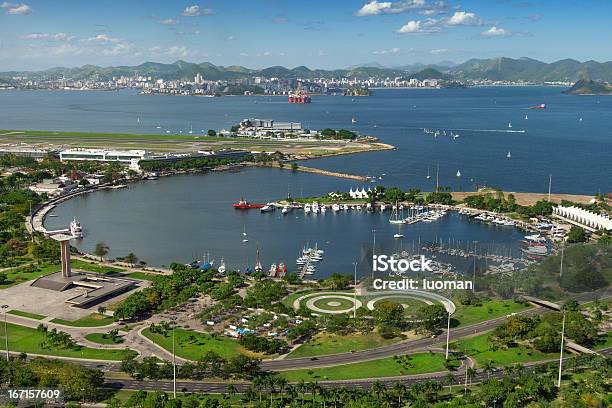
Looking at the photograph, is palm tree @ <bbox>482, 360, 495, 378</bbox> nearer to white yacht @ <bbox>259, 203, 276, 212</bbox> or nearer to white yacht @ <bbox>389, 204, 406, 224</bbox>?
white yacht @ <bbox>389, 204, 406, 224</bbox>

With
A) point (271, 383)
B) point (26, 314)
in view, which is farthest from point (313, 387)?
point (26, 314)

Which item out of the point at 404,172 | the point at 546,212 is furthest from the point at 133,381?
the point at 404,172

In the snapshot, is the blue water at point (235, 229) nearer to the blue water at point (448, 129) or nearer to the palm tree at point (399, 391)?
the palm tree at point (399, 391)

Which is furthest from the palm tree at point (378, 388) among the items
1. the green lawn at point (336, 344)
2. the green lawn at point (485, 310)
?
the green lawn at point (485, 310)

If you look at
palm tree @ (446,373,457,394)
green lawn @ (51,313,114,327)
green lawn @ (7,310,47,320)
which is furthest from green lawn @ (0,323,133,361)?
palm tree @ (446,373,457,394)

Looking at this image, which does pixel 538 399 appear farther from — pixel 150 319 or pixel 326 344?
pixel 150 319

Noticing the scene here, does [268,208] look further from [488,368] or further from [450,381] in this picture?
[450,381]
